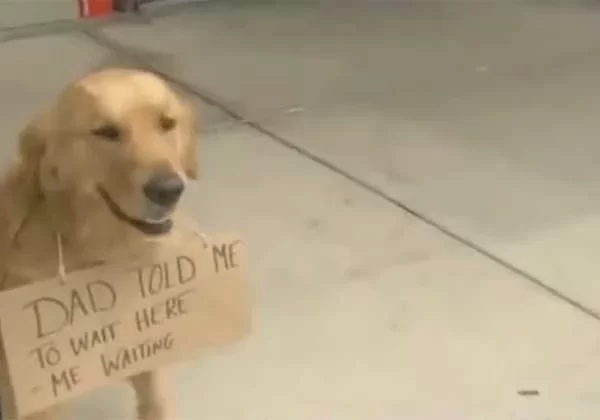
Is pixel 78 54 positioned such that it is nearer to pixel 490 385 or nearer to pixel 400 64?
pixel 400 64

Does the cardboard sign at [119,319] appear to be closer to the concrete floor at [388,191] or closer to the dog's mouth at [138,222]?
the dog's mouth at [138,222]

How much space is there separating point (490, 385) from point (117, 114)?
0.67 meters

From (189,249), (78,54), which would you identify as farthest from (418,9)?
(189,249)

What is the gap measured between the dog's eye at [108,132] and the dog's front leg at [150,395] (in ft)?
1.17

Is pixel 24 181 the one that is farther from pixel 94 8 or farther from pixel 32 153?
pixel 94 8

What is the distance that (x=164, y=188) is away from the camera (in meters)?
1.06

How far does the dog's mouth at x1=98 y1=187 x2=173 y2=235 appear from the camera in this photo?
1124 millimetres

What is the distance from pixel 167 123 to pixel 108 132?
0.07m

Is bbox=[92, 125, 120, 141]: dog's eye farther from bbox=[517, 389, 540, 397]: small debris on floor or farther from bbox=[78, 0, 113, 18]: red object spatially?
bbox=[78, 0, 113, 18]: red object

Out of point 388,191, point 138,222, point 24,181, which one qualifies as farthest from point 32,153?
point 388,191

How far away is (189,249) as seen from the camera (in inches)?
48.8

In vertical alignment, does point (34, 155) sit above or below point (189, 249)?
above

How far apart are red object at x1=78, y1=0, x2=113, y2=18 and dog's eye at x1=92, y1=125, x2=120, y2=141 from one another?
220 centimetres

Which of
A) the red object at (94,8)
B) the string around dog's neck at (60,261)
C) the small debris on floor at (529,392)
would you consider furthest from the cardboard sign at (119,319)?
the red object at (94,8)
